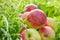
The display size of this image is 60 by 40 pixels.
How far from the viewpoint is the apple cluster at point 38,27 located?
70 cm

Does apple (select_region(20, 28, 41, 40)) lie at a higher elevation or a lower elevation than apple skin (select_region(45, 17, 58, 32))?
lower

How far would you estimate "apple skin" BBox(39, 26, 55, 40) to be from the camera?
2.37 feet

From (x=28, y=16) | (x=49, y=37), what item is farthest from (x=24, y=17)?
(x=49, y=37)

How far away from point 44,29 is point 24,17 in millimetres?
92

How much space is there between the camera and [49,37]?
74cm

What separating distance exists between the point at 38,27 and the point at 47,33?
0.05 metres

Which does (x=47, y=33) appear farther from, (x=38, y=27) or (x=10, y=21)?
(x=10, y=21)

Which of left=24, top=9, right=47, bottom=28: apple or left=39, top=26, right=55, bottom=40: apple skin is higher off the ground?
left=24, top=9, right=47, bottom=28: apple

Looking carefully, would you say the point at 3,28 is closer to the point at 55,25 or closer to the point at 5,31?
the point at 5,31

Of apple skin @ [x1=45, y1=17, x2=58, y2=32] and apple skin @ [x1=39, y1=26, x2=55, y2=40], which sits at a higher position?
apple skin @ [x1=45, y1=17, x2=58, y2=32]

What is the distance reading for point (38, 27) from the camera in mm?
732

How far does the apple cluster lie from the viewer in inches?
27.5

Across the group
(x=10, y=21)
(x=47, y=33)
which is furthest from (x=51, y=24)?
(x=10, y=21)

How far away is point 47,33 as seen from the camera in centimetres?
75
